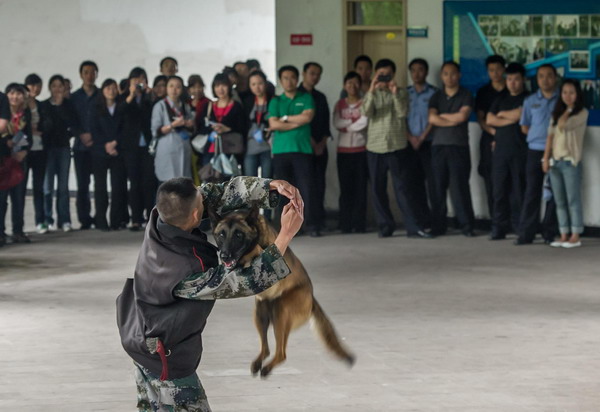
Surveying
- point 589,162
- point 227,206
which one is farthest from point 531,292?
point 227,206

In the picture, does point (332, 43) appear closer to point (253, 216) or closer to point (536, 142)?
point (536, 142)

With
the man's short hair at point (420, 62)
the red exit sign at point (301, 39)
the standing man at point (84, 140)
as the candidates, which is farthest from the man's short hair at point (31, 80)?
the man's short hair at point (420, 62)

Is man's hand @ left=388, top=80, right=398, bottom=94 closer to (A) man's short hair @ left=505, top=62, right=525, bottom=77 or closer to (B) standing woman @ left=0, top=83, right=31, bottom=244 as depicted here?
(A) man's short hair @ left=505, top=62, right=525, bottom=77

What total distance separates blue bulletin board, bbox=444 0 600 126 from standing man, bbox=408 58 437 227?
486 millimetres

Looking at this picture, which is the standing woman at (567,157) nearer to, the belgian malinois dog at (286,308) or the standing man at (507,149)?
the standing man at (507,149)

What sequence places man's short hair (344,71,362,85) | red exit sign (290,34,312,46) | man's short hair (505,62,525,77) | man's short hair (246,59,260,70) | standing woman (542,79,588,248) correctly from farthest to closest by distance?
1. man's short hair (246,59,260,70)
2. red exit sign (290,34,312,46)
3. man's short hair (344,71,362,85)
4. man's short hair (505,62,525,77)
5. standing woman (542,79,588,248)

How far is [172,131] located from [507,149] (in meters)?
3.36

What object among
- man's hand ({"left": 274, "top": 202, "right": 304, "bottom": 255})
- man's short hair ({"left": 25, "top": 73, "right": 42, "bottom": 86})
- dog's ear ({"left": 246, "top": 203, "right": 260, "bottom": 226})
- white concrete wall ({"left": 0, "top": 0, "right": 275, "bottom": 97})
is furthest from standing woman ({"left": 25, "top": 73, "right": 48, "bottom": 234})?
man's hand ({"left": 274, "top": 202, "right": 304, "bottom": 255})

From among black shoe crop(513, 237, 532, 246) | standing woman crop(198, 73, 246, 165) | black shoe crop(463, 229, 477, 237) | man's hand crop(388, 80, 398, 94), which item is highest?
man's hand crop(388, 80, 398, 94)

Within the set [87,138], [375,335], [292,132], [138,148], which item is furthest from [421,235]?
[375,335]

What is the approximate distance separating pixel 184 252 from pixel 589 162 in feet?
27.9

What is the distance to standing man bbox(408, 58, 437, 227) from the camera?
1209 centimetres

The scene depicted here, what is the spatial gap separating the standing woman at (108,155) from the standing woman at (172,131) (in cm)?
62

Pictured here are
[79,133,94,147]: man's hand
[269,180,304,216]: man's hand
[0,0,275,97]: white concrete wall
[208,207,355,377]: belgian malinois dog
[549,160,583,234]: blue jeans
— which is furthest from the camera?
[0,0,275,97]: white concrete wall
